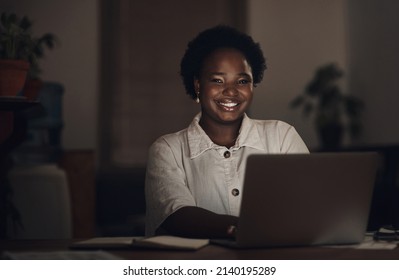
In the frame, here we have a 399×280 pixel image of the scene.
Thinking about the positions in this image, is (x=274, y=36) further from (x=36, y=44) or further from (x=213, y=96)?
(x=36, y=44)

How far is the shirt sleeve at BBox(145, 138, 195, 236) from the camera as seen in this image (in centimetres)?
137

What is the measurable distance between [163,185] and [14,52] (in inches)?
26.8

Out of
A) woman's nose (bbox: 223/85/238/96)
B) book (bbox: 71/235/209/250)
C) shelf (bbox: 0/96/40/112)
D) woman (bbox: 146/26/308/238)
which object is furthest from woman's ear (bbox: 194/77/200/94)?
book (bbox: 71/235/209/250)

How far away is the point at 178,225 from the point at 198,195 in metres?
0.25

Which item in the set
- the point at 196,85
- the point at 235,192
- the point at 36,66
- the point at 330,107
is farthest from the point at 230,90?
the point at 330,107

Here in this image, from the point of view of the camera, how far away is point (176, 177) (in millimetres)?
1474

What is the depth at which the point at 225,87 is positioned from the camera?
160 centimetres

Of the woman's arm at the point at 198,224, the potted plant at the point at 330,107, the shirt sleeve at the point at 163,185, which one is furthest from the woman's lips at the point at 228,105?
the potted plant at the point at 330,107

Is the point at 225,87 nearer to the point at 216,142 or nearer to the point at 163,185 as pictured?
the point at 216,142

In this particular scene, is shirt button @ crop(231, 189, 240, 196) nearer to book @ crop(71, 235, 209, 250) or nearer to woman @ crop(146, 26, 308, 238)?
woman @ crop(146, 26, 308, 238)

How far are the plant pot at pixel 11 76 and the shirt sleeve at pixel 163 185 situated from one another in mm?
426

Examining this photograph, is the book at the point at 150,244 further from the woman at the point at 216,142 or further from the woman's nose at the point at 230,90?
the woman's nose at the point at 230,90
